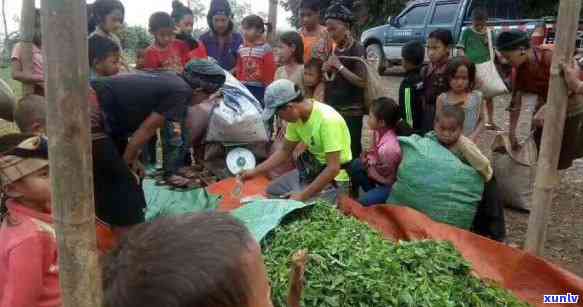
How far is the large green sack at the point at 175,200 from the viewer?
3771mm

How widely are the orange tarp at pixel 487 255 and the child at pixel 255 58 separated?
6.74ft

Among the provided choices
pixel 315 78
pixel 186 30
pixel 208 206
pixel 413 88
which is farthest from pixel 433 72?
pixel 186 30

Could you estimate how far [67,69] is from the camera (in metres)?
0.95

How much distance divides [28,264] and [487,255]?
89.8 inches

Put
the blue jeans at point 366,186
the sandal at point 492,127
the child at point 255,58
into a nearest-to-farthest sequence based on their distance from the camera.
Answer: the blue jeans at point 366,186 → the child at point 255,58 → the sandal at point 492,127

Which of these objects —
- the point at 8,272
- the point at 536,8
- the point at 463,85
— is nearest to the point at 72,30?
the point at 8,272

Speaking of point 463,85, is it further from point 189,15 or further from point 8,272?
point 8,272

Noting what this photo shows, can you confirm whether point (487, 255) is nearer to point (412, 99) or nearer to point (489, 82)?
point (412, 99)

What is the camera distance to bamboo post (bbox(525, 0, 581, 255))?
2596mm

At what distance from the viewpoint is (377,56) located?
1438 cm

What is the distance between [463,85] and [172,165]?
2.41 metres

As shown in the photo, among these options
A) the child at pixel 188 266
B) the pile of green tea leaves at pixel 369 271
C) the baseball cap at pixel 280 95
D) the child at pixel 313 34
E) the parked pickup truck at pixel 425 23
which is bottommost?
the pile of green tea leaves at pixel 369 271

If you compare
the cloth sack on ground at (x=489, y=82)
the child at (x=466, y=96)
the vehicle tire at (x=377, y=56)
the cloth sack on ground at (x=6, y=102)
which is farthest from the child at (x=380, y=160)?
the vehicle tire at (x=377, y=56)

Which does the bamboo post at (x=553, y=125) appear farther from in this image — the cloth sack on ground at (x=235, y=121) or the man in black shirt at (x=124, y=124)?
the cloth sack on ground at (x=235, y=121)
